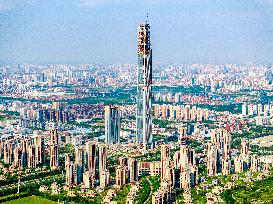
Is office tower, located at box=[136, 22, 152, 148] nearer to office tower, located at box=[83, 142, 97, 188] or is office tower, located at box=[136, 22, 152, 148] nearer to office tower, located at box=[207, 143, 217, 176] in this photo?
office tower, located at box=[207, 143, 217, 176]

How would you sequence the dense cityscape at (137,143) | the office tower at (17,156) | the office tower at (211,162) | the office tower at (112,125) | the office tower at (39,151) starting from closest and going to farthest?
1. the dense cityscape at (137,143)
2. the office tower at (211,162)
3. the office tower at (17,156)
4. the office tower at (39,151)
5. the office tower at (112,125)

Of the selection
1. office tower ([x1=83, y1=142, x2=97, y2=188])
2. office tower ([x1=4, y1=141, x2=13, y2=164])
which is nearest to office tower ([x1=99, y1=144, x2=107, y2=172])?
office tower ([x1=83, y1=142, x2=97, y2=188])

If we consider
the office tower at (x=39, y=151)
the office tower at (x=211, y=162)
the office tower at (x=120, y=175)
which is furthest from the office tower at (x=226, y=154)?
the office tower at (x=39, y=151)

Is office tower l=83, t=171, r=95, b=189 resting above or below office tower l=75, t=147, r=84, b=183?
below

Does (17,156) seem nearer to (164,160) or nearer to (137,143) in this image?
(164,160)

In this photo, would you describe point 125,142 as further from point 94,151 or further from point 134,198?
point 134,198

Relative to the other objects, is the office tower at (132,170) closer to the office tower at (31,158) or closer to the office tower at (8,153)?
the office tower at (31,158)
